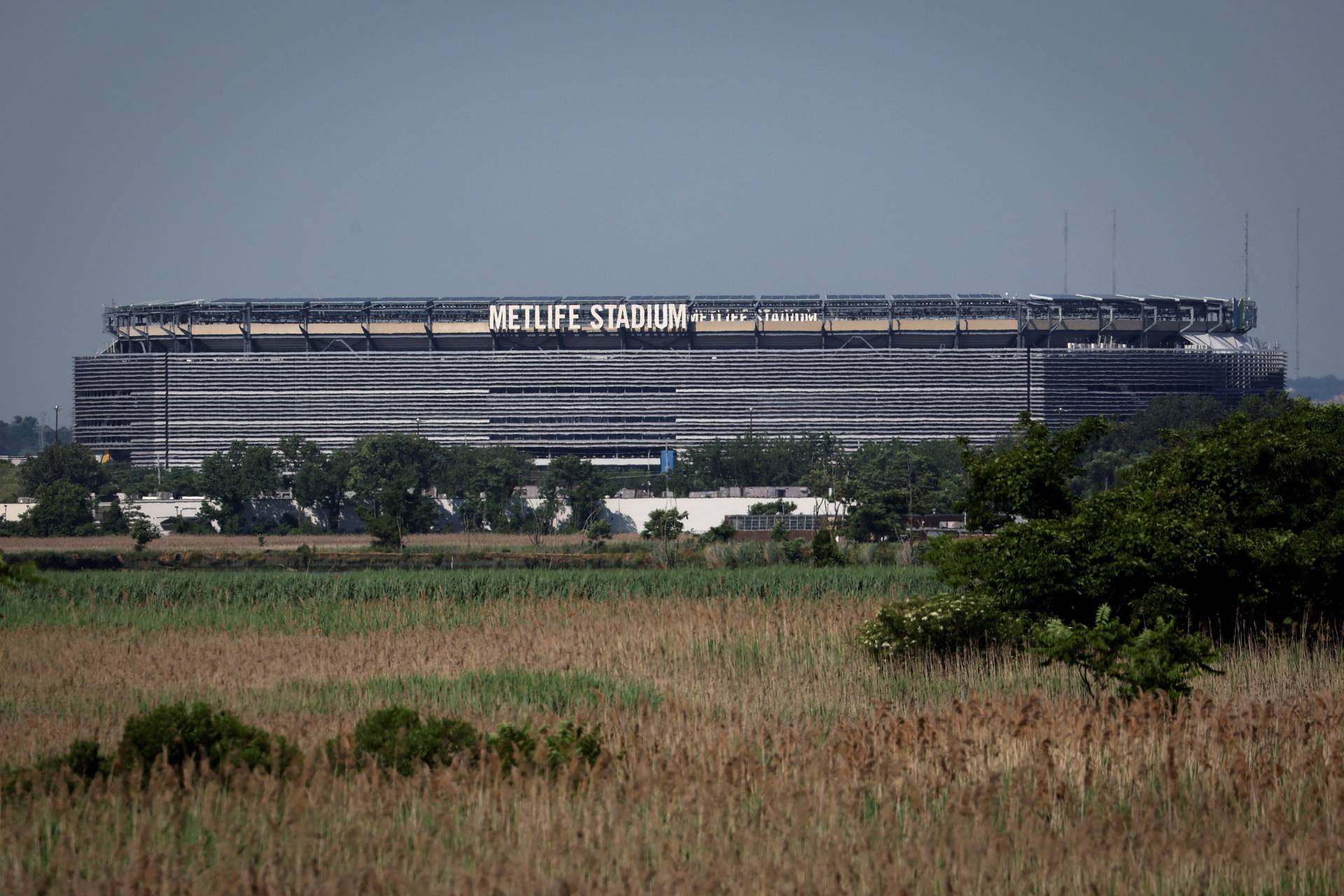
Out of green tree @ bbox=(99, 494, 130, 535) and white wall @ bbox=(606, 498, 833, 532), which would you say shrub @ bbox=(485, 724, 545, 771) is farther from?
green tree @ bbox=(99, 494, 130, 535)

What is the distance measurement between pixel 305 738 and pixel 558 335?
181 meters

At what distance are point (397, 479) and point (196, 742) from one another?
3682 inches

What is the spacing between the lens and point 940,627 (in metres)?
23.5

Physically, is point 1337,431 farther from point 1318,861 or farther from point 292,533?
point 292,533

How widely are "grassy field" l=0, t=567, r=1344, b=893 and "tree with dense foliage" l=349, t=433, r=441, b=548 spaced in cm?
6834

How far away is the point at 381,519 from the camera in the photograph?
85.1m

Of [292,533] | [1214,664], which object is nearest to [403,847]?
[1214,664]

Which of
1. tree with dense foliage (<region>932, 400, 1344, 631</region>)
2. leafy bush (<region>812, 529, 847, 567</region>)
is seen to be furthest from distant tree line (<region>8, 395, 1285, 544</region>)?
tree with dense foliage (<region>932, 400, 1344, 631</region>)

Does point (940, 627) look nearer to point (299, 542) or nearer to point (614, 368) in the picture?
point (299, 542)

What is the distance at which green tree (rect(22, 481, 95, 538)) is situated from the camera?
108m

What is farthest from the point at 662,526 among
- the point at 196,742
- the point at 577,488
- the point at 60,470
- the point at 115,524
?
the point at 60,470

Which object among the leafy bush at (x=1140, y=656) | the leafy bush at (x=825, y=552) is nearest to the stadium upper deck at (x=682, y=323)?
the leafy bush at (x=825, y=552)

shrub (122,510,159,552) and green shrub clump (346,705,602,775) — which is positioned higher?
green shrub clump (346,705,602,775)

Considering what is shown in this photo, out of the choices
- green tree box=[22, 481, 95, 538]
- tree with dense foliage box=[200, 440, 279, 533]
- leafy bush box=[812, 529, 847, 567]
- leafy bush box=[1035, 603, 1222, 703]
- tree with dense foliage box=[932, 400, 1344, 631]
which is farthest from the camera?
tree with dense foliage box=[200, 440, 279, 533]
